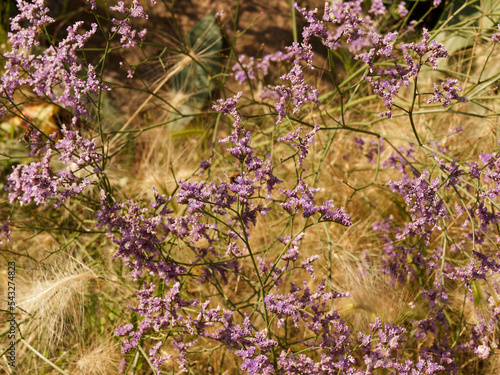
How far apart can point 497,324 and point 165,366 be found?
152 cm

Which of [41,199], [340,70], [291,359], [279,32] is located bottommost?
[291,359]

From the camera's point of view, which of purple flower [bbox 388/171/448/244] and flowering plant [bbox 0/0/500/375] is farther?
purple flower [bbox 388/171/448/244]

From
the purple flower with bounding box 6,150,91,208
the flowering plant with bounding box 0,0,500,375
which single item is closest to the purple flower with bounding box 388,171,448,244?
the flowering plant with bounding box 0,0,500,375

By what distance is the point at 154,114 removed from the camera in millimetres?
3605

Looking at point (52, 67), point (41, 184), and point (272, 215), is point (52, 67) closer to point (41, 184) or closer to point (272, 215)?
point (41, 184)

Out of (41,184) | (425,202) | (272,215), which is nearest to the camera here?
(41,184)

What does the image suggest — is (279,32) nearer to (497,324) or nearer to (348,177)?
(348,177)

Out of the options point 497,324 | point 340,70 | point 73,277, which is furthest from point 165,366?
point 340,70

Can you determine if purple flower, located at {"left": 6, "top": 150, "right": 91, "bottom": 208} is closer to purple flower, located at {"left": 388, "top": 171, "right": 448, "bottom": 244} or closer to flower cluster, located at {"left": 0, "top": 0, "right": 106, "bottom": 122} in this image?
flower cluster, located at {"left": 0, "top": 0, "right": 106, "bottom": 122}

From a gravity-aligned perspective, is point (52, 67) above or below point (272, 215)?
above

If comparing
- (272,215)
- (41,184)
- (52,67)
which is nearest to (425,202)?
(272,215)

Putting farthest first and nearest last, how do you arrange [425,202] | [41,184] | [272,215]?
[272,215] < [425,202] < [41,184]

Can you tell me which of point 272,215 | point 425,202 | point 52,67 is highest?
point 52,67

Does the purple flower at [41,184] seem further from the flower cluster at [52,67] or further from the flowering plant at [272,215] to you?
the flower cluster at [52,67]
